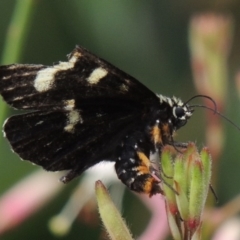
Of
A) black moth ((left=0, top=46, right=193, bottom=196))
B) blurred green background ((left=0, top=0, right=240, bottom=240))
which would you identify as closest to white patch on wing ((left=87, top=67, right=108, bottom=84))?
black moth ((left=0, top=46, right=193, bottom=196))

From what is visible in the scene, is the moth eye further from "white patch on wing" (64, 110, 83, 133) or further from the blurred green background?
the blurred green background

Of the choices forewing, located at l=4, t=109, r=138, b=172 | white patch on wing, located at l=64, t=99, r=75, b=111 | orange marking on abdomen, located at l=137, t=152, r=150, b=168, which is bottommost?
orange marking on abdomen, located at l=137, t=152, r=150, b=168

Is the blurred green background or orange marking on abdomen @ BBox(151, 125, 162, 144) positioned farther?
the blurred green background

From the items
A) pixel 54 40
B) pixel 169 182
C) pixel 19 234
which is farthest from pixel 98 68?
pixel 54 40

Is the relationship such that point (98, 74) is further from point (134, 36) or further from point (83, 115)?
point (134, 36)

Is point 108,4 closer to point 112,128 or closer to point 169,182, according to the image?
point 112,128

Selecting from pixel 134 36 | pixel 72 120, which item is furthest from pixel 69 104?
pixel 134 36

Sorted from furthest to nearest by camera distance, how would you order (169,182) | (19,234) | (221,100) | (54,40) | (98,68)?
1. (54,40)
2. (19,234)
3. (221,100)
4. (98,68)
5. (169,182)

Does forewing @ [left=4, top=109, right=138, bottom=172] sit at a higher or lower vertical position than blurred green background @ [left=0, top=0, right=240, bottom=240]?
higher
